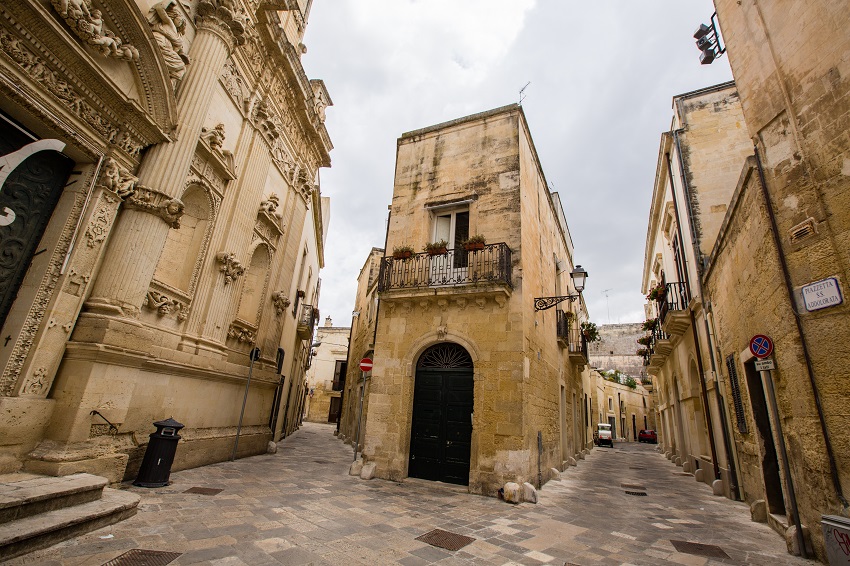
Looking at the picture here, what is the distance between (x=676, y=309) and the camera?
1135 cm

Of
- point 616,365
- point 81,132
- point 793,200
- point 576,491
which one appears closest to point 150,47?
point 81,132

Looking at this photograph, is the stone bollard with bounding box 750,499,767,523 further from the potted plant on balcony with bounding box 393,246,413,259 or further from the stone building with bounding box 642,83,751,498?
the potted plant on balcony with bounding box 393,246,413,259

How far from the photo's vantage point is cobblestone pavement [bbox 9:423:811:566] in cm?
357

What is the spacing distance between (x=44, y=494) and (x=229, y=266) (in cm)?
555

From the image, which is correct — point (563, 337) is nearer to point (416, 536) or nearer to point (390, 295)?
point (390, 295)

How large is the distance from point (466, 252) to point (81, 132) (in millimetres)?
6942

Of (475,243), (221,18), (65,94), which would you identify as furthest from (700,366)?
(221,18)

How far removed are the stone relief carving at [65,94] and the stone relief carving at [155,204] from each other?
668 mm

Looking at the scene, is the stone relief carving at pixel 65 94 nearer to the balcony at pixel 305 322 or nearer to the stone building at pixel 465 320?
the stone building at pixel 465 320

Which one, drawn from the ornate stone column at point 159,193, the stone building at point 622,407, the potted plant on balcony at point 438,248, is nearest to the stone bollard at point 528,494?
the potted plant on balcony at point 438,248

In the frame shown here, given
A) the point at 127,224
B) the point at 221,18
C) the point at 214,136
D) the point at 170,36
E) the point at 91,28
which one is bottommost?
the point at 127,224

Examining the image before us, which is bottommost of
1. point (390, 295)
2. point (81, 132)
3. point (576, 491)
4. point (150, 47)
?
point (576, 491)

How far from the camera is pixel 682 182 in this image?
10.3 m

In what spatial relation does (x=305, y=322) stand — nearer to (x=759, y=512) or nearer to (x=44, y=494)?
(x=44, y=494)
